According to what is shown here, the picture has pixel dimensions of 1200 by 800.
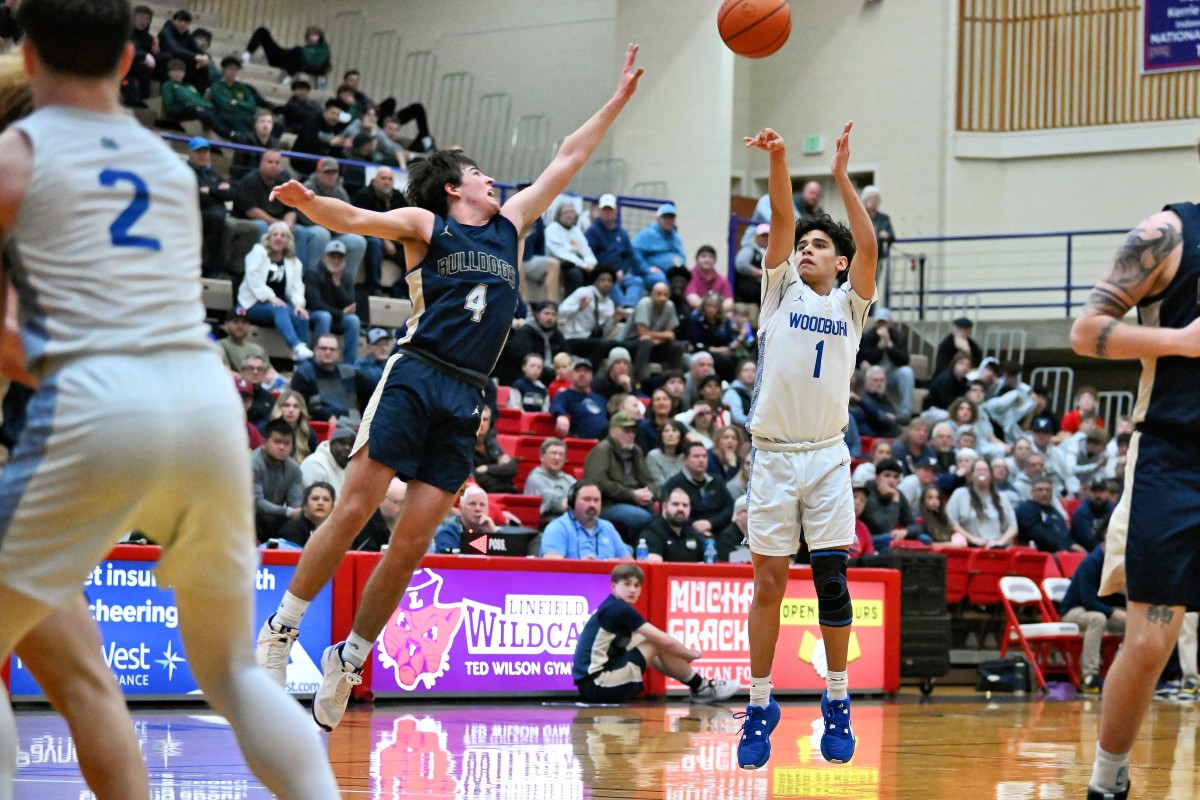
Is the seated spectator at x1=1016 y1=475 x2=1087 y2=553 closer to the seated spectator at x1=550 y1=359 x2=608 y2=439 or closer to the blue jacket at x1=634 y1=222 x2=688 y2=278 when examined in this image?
the seated spectator at x1=550 y1=359 x2=608 y2=439

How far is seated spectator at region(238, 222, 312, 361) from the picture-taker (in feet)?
50.0

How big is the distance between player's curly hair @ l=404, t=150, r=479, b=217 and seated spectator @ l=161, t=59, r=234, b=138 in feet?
38.9

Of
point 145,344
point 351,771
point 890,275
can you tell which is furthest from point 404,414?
point 890,275

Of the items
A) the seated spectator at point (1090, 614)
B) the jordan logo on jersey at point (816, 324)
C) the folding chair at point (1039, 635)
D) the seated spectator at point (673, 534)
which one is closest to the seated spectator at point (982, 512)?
the folding chair at point (1039, 635)

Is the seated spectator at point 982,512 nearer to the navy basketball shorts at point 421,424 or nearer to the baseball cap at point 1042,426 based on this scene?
the baseball cap at point 1042,426

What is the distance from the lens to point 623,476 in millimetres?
14742

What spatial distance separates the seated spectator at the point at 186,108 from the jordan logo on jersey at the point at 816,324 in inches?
483

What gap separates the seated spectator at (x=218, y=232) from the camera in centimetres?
1541

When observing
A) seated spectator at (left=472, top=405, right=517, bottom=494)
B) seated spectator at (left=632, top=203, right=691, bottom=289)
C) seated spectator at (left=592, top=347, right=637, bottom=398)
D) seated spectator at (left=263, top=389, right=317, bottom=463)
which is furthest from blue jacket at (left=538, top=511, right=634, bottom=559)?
seated spectator at (left=632, top=203, right=691, bottom=289)

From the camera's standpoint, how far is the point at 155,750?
7.66m

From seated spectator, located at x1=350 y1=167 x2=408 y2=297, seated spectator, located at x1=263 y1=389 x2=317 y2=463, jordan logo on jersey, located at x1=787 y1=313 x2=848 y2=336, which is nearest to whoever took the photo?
jordan logo on jersey, located at x1=787 y1=313 x2=848 y2=336

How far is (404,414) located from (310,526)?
18.2 feet

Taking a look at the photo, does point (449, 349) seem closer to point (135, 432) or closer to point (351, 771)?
point (351, 771)

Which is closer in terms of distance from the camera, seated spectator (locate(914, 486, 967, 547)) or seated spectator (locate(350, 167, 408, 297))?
seated spectator (locate(914, 486, 967, 547))
